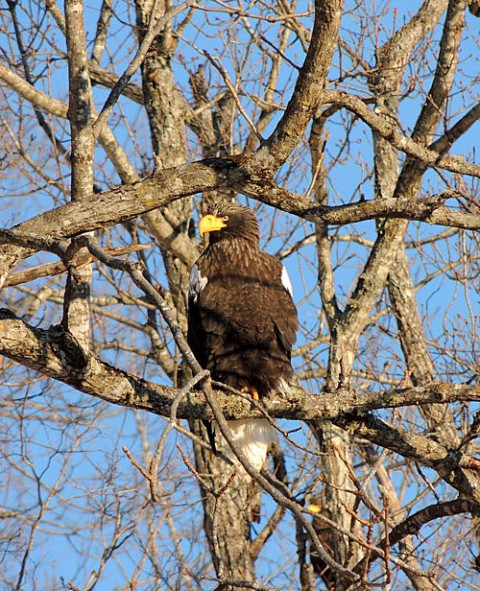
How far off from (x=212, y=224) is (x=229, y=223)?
132 mm

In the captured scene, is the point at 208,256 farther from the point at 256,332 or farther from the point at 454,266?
the point at 454,266

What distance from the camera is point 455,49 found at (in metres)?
5.90

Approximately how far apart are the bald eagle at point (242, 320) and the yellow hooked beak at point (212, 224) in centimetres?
17

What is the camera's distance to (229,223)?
17.8 ft

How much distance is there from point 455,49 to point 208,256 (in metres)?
2.21

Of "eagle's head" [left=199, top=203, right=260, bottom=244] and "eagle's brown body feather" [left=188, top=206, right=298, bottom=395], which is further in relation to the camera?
"eagle's head" [left=199, top=203, right=260, bottom=244]

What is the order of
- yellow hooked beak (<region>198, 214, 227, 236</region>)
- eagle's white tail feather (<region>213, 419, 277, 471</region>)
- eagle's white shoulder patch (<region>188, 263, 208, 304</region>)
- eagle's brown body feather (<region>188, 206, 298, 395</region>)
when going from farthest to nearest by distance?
yellow hooked beak (<region>198, 214, 227, 236</region>)
eagle's white tail feather (<region>213, 419, 277, 471</region>)
eagle's white shoulder patch (<region>188, 263, 208, 304</region>)
eagle's brown body feather (<region>188, 206, 298, 395</region>)

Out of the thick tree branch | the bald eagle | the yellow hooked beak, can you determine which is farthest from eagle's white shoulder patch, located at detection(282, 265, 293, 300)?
the thick tree branch

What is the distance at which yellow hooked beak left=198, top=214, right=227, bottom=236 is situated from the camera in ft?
17.5

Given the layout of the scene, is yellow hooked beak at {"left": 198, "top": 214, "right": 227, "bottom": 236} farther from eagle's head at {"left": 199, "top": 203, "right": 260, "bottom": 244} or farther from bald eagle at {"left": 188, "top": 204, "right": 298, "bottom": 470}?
bald eagle at {"left": 188, "top": 204, "right": 298, "bottom": 470}

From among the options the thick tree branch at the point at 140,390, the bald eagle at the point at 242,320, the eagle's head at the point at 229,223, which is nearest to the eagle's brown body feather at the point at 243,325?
the bald eagle at the point at 242,320

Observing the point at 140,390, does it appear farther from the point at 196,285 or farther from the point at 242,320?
the point at 196,285

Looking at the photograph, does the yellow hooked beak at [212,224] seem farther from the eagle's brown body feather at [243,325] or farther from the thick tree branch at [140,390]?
the thick tree branch at [140,390]

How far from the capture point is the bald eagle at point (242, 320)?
486cm
